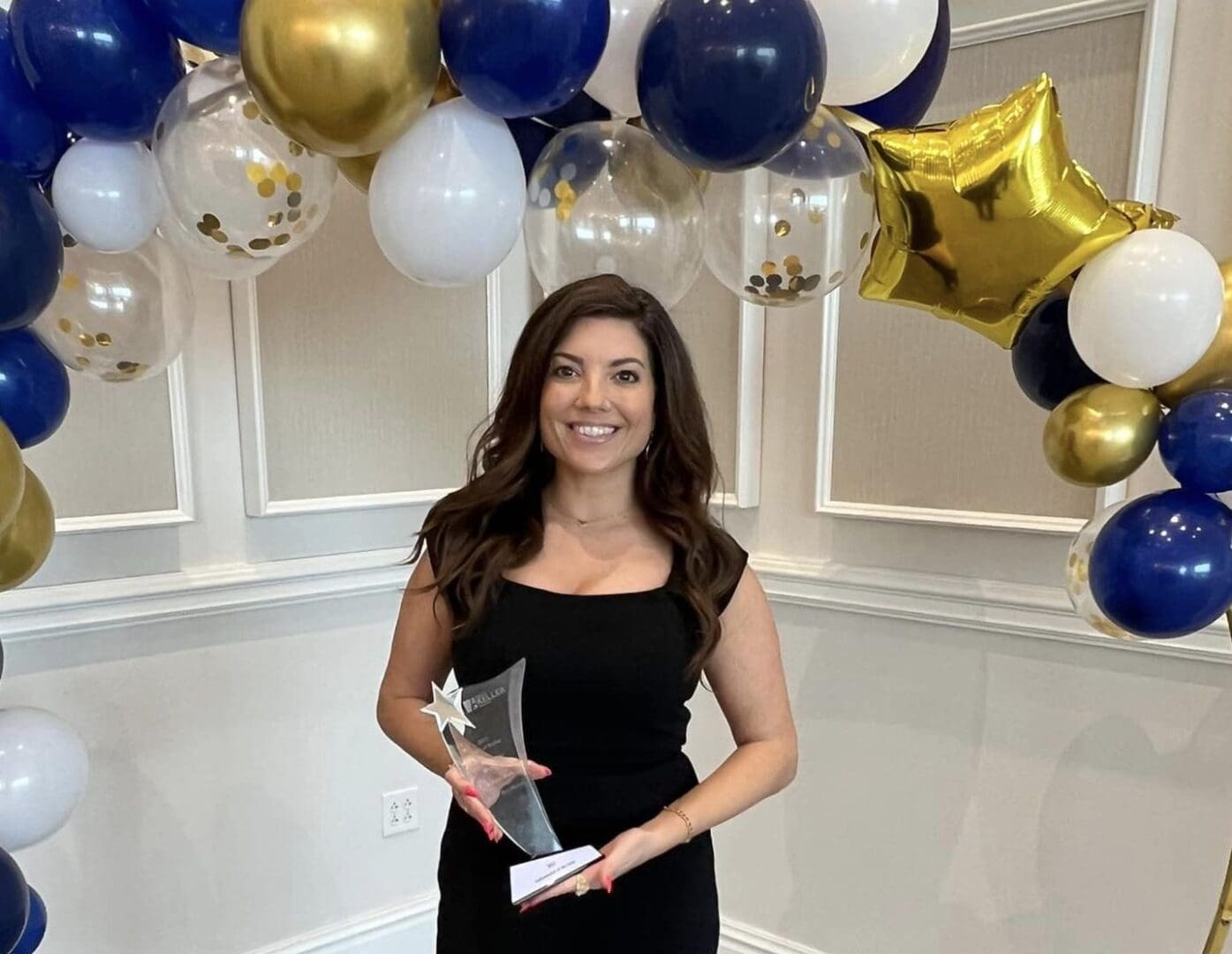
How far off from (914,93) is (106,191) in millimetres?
1002

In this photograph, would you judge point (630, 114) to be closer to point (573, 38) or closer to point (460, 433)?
point (573, 38)

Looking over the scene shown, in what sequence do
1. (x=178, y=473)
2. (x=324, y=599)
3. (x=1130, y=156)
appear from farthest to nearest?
(x=324, y=599), (x=178, y=473), (x=1130, y=156)

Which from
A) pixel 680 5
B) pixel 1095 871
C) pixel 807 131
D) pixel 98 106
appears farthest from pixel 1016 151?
pixel 1095 871

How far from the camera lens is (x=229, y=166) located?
3.42ft

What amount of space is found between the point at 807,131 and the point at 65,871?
1.74 m

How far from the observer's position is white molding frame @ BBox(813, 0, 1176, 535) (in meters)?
1.49

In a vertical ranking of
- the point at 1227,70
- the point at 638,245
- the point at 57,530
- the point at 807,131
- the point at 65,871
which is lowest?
the point at 65,871

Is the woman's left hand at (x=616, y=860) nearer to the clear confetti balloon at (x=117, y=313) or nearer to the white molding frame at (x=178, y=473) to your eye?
the clear confetti balloon at (x=117, y=313)

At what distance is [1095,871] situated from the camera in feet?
5.50

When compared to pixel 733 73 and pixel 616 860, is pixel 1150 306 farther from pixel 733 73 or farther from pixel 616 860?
pixel 616 860

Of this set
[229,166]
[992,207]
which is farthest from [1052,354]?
[229,166]

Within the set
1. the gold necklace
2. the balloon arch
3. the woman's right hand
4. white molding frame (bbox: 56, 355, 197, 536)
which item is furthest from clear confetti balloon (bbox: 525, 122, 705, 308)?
white molding frame (bbox: 56, 355, 197, 536)

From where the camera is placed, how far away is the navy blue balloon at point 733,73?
0.93 metres

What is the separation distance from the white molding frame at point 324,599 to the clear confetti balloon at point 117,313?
0.52 metres
